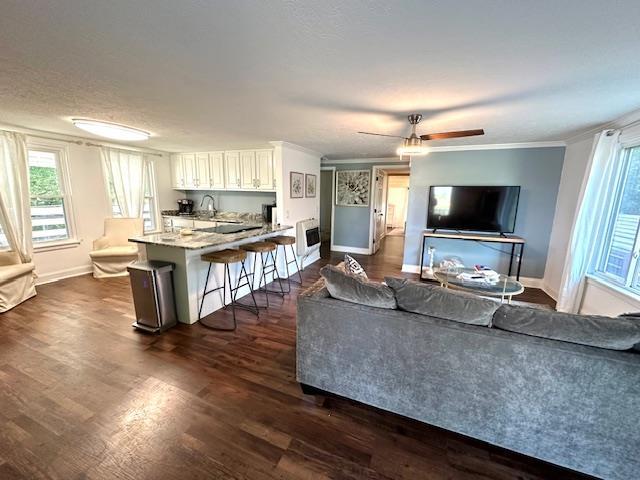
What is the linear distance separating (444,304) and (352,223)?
188 inches

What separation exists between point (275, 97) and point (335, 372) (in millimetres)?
2279

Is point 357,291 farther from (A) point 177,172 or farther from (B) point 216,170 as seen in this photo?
(A) point 177,172

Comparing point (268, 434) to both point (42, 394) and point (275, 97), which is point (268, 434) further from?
point (275, 97)

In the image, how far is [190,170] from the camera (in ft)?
18.5

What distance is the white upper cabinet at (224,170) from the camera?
488cm

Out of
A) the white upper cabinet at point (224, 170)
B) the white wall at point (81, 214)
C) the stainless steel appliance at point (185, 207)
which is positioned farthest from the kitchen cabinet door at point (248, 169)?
the white wall at point (81, 214)

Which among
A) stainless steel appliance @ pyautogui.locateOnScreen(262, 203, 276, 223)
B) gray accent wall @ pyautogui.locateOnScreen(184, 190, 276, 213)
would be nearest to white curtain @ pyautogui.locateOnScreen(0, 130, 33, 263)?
gray accent wall @ pyautogui.locateOnScreen(184, 190, 276, 213)

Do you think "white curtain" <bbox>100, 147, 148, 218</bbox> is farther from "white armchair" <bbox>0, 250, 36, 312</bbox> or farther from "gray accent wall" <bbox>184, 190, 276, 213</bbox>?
"white armchair" <bbox>0, 250, 36, 312</bbox>

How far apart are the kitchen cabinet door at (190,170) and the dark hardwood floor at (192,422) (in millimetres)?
3783

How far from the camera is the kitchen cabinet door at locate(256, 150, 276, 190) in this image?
15.8 ft

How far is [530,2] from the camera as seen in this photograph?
109 cm

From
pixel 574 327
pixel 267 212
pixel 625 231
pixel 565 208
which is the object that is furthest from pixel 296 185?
pixel 625 231

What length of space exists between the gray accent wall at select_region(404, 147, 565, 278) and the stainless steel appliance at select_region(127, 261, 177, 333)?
162 inches

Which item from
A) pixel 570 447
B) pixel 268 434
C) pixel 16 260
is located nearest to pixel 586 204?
pixel 570 447
